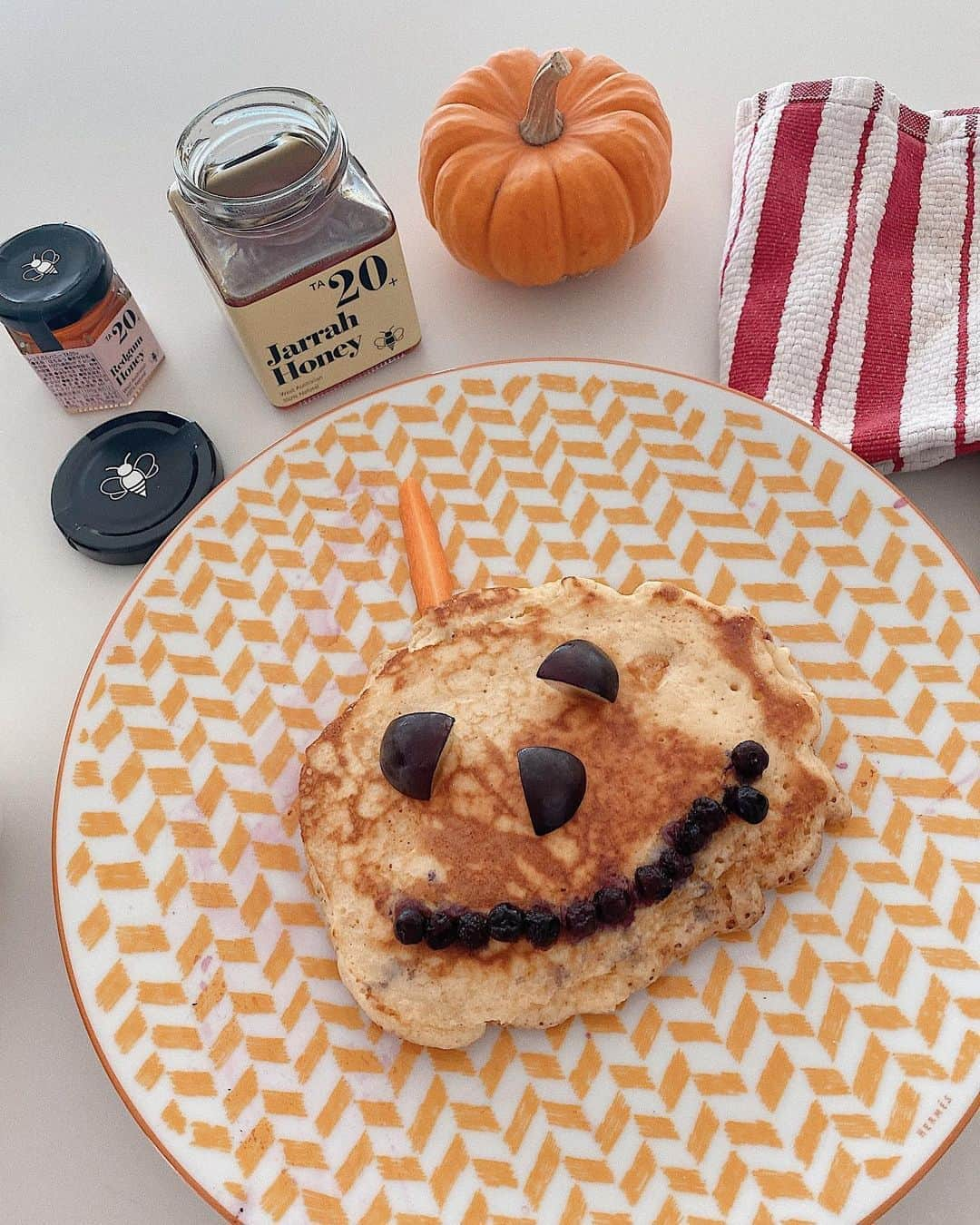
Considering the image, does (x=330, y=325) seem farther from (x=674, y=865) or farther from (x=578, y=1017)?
(x=578, y=1017)

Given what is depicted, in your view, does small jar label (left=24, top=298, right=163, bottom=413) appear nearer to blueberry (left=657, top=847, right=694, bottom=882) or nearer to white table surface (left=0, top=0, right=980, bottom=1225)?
white table surface (left=0, top=0, right=980, bottom=1225)

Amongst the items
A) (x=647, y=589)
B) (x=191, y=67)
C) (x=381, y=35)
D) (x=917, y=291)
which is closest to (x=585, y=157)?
(x=917, y=291)

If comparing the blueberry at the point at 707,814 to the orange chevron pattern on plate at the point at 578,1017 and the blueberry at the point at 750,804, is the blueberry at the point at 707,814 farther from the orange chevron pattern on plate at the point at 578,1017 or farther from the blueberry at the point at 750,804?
the orange chevron pattern on plate at the point at 578,1017

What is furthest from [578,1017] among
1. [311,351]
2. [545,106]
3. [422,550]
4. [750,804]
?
[545,106]

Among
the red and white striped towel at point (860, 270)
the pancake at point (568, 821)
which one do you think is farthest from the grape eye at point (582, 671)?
the red and white striped towel at point (860, 270)

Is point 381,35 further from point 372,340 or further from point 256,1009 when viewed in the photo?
point 256,1009

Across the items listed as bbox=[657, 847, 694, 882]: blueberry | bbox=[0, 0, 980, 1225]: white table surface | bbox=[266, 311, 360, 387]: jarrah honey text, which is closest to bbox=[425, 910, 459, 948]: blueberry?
bbox=[657, 847, 694, 882]: blueberry
